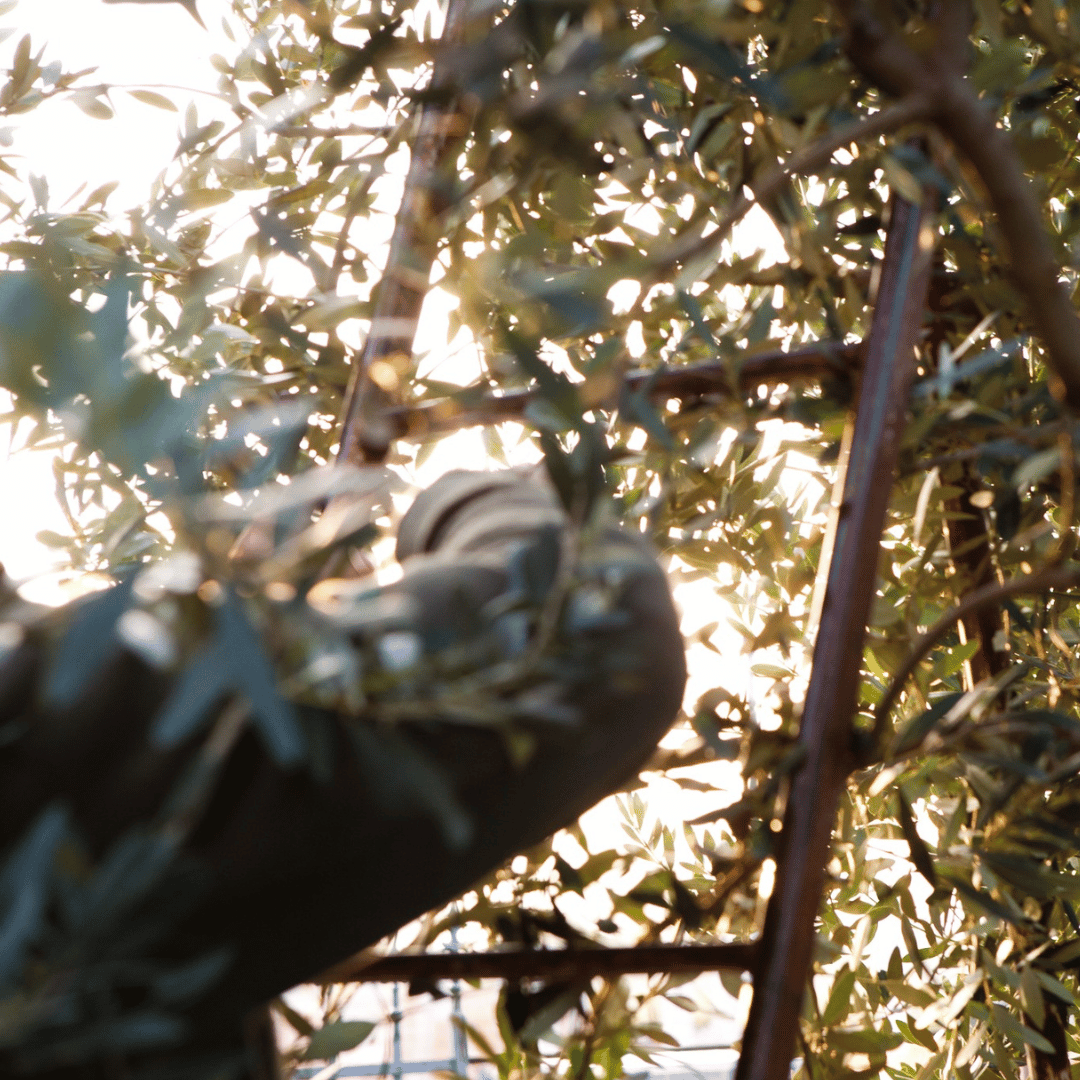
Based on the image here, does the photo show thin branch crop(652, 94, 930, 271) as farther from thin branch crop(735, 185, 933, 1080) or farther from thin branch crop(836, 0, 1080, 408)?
thin branch crop(735, 185, 933, 1080)

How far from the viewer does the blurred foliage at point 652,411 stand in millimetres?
335

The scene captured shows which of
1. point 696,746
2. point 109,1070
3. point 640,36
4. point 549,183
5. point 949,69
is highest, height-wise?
point 549,183

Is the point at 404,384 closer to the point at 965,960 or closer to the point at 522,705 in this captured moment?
the point at 522,705

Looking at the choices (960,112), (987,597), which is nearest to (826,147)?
(960,112)

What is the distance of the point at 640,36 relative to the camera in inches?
22.1

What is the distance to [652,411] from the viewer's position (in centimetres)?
57

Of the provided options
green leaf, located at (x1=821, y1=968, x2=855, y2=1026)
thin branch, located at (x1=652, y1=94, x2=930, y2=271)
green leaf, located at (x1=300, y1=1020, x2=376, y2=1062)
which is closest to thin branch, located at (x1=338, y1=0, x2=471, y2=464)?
thin branch, located at (x1=652, y1=94, x2=930, y2=271)

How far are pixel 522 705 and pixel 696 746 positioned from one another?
15.8 inches

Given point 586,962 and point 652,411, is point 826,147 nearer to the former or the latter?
point 652,411

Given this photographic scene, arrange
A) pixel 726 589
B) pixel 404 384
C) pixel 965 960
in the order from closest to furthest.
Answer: pixel 404 384 < pixel 965 960 < pixel 726 589

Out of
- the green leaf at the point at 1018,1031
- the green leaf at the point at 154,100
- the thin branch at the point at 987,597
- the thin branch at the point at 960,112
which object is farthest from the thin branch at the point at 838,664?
the green leaf at the point at 154,100

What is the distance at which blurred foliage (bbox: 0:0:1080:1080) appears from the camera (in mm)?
335

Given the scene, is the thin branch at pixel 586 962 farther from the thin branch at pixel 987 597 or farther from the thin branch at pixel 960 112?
the thin branch at pixel 960 112

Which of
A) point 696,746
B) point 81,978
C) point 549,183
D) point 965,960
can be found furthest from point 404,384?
point 965,960
